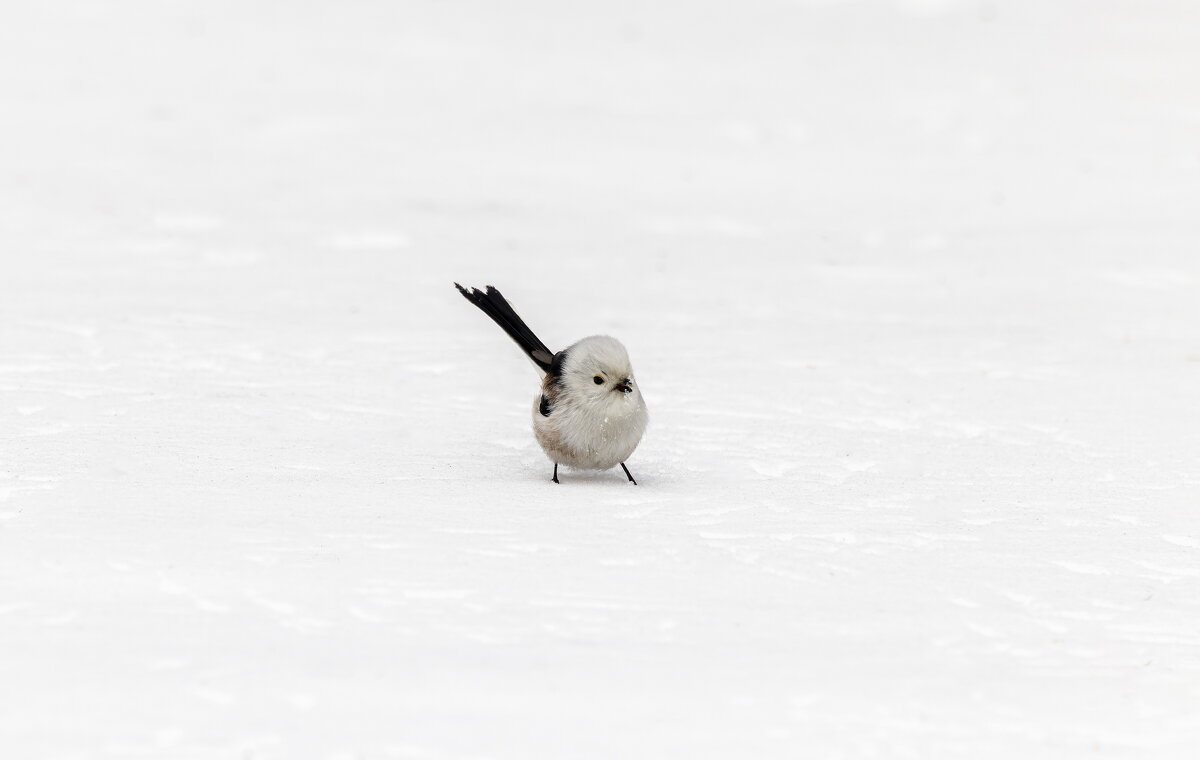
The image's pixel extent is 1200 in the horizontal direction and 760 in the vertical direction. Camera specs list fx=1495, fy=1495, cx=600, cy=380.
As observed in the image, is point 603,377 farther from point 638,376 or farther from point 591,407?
point 638,376

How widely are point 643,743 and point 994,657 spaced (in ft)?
4.11

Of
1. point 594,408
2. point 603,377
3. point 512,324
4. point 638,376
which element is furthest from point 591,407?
point 638,376

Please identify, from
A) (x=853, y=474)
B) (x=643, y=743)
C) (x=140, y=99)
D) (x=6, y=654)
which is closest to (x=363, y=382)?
(x=853, y=474)

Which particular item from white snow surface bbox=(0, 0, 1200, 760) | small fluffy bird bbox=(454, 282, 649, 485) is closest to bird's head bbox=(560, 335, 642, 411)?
small fluffy bird bbox=(454, 282, 649, 485)

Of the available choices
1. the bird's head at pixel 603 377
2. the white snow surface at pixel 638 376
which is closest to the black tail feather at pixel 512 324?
the bird's head at pixel 603 377

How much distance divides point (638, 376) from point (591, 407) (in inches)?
110

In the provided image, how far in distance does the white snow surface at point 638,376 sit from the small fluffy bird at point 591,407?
0.66ft

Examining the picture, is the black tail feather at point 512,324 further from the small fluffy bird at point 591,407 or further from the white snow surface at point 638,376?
the white snow surface at point 638,376

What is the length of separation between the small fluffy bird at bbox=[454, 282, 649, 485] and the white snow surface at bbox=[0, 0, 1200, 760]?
202mm

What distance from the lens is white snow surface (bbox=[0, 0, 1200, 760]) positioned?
418 centimetres

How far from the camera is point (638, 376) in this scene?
28.9 ft

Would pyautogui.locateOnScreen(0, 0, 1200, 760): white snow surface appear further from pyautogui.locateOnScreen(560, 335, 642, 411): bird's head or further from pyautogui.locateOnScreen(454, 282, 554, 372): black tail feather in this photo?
pyautogui.locateOnScreen(454, 282, 554, 372): black tail feather

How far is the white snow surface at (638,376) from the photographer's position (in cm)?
418

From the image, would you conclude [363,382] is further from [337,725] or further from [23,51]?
[23,51]
